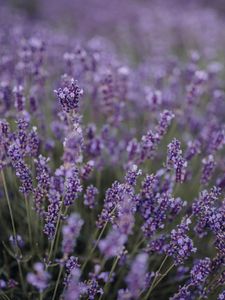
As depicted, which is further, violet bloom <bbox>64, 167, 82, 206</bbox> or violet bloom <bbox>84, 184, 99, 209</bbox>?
violet bloom <bbox>84, 184, 99, 209</bbox>

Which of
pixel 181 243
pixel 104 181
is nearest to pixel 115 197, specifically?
pixel 181 243

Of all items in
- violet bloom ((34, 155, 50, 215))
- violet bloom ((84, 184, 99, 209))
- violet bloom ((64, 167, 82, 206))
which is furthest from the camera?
violet bloom ((84, 184, 99, 209))

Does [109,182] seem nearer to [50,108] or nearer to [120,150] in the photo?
[120,150]

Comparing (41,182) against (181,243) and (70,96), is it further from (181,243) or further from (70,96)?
(181,243)

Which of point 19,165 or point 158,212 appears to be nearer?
point 19,165

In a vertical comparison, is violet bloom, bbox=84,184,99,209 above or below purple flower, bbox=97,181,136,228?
above

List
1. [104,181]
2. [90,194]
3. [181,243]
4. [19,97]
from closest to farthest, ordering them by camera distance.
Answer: [181,243] < [90,194] < [19,97] < [104,181]

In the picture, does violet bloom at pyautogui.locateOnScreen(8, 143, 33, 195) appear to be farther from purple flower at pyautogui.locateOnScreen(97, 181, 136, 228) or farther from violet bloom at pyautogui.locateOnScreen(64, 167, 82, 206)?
purple flower at pyautogui.locateOnScreen(97, 181, 136, 228)

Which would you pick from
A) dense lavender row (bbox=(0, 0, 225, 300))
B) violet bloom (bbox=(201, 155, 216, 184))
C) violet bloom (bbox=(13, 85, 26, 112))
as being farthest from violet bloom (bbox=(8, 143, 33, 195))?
violet bloom (bbox=(201, 155, 216, 184))

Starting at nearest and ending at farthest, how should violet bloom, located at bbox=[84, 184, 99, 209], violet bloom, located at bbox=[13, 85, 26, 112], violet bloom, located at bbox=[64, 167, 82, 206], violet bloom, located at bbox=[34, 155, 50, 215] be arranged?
violet bloom, located at bbox=[64, 167, 82, 206] → violet bloom, located at bbox=[34, 155, 50, 215] → violet bloom, located at bbox=[84, 184, 99, 209] → violet bloom, located at bbox=[13, 85, 26, 112]
